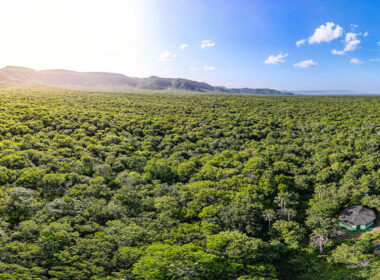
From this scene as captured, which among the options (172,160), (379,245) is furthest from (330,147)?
(172,160)

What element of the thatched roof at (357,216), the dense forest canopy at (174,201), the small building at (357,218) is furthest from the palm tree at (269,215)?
the thatched roof at (357,216)

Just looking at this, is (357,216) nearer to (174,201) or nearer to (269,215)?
(269,215)

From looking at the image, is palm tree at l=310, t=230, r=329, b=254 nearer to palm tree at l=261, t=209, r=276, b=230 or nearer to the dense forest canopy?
the dense forest canopy

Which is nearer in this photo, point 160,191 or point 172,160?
point 160,191

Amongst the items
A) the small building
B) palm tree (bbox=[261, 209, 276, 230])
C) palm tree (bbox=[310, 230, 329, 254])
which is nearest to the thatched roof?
the small building

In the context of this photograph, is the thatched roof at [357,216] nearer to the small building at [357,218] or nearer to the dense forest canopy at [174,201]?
the small building at [357,218]

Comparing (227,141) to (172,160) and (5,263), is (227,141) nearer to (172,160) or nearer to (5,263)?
(172,160)

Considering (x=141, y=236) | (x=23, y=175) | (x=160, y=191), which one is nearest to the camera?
(x=141, y=236)
